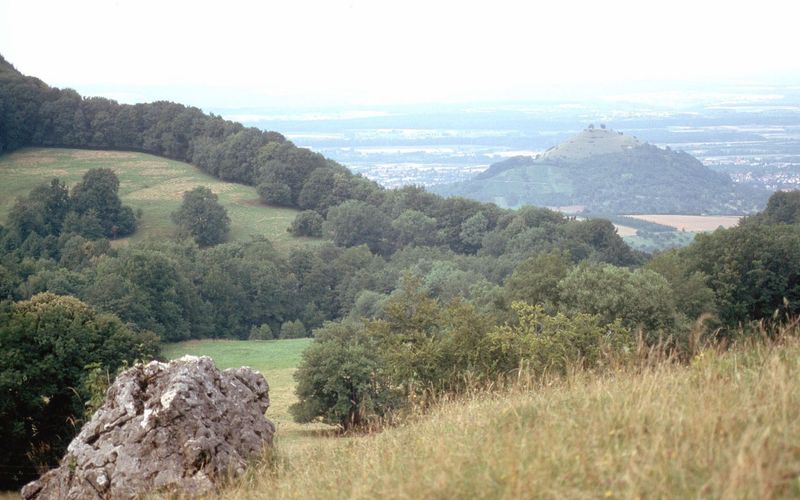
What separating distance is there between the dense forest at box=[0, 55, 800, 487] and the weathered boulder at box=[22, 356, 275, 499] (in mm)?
1913

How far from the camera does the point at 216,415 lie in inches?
454

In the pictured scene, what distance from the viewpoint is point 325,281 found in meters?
86.4

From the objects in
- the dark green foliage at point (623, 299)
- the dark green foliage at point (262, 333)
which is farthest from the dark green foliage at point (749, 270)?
the dark green foliage at point (262, 333)

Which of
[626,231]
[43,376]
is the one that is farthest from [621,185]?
[43,376]

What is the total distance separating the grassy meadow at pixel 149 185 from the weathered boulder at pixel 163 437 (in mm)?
81253

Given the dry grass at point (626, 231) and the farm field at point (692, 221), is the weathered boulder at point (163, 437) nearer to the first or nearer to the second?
the farm field at point (692, 221)

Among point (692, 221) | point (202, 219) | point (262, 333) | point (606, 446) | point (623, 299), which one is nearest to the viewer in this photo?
→ point (606, 446)

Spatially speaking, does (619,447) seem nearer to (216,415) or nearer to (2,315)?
(216,415)

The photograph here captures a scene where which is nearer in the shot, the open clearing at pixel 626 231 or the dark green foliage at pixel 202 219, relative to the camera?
the dark green foliage at pixel 202 219

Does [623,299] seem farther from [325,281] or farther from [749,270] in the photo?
[325,281]

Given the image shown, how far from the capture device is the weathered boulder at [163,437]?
10711 millimetres

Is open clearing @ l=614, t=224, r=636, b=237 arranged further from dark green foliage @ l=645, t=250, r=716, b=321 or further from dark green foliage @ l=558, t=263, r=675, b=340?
dark green foliage @ l=558, t=263, r=675, b=340

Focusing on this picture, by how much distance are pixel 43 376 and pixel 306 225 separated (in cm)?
7906

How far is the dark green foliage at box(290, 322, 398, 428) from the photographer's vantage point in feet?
102
